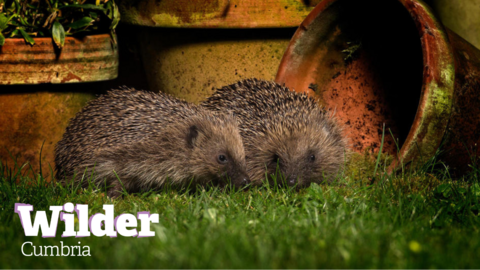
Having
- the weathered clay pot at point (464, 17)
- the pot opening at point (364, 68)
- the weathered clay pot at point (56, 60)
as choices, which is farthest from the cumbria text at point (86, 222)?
the weathered clay pot at point (464, 17)

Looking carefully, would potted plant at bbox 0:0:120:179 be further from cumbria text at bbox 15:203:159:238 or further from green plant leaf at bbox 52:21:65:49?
cumbria text at bbox 15:203:159:238

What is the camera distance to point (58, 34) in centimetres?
469

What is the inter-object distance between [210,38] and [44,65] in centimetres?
146

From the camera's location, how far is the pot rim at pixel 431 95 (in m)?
3.83

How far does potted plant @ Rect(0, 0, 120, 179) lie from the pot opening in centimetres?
174

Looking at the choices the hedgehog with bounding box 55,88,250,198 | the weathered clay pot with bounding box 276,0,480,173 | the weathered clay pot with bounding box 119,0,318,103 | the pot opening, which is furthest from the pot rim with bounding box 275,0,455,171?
the weathered clay pot with bounding box 119,0,318,103

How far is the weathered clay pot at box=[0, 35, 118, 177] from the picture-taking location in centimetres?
466

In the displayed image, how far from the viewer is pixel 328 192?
12.1 ft

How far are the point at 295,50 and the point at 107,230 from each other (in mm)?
2615

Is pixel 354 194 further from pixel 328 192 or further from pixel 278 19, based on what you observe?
pixel 278 19

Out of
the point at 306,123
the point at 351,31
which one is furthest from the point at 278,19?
the point at 306,123

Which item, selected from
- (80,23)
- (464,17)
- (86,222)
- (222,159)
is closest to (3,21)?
(80,23)

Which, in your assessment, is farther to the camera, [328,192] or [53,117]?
[53,117]

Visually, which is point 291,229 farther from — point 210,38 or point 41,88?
point 41,88
